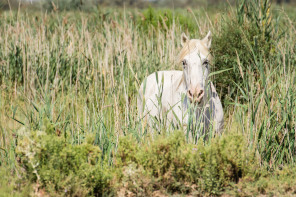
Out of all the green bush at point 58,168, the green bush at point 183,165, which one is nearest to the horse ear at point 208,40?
the green bush at point 183,165

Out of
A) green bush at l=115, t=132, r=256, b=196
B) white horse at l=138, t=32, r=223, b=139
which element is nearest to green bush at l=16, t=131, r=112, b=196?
green bush at l=115, t=132, r=256, b=196

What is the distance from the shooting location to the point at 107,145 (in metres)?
3.30

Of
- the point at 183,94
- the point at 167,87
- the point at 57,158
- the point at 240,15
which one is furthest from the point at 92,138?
the point at 240,15

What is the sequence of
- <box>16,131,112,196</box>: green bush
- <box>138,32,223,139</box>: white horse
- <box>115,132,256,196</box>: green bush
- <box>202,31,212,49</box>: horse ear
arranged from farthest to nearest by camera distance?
<box>202,31,212,49</box>: horse ear, <box>138,32,223,139</box>: white horse, <box>115,132,256,196</box>: green bush, <box>16,131,112,196</box>: green bush

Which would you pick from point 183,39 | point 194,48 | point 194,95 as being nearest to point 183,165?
point 194,95

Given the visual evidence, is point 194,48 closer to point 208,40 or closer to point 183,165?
point 208,40

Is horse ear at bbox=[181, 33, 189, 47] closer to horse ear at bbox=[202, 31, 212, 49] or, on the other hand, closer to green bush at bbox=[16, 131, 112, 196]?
horse ear at bbox=[202, 31, 212, 49]

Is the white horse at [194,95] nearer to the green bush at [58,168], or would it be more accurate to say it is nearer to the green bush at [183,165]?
the green bush at [183,165]

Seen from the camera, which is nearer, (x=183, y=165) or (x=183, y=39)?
(x=183, y=165)

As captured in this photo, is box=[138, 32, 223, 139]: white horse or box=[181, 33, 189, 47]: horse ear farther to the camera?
box=[181, 33, 189, 47]: horse ear

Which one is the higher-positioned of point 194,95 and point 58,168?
point 194,95

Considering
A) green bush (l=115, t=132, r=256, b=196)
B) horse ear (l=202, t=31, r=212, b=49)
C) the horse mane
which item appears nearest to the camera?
green bush (l=115, t=132, r=256, b=196)

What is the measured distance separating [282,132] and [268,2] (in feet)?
7.12

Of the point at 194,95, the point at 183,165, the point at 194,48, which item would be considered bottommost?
the point at 183,165
